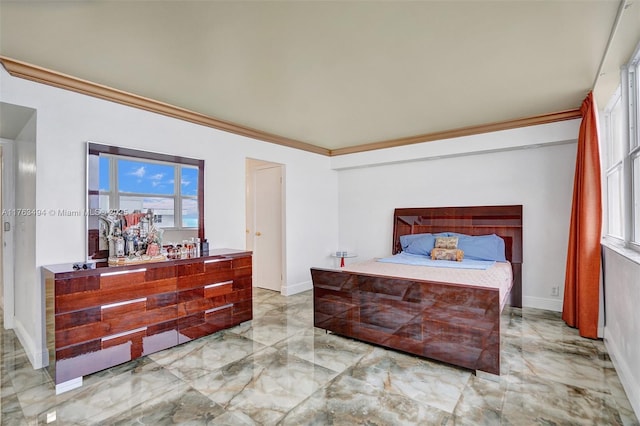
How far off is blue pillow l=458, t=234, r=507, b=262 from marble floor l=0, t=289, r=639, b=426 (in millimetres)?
1106

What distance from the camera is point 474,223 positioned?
4.41 meters

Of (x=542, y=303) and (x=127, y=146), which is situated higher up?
(x=127, y=146)

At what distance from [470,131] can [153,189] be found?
12.9 ft

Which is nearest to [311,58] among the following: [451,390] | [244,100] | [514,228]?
[244,100]

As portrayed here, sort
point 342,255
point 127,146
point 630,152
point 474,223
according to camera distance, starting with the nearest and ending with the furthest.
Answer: point 630,152 < point 127,146 < point 474,223 < point 342,255

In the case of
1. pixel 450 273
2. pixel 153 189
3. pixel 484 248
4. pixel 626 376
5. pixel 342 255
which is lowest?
pixel 626 376

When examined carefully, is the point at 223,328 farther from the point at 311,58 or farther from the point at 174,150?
the point at 311,58

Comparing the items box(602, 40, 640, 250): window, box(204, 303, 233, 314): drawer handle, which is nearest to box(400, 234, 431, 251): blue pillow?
box(602, 40, 640, 250): window

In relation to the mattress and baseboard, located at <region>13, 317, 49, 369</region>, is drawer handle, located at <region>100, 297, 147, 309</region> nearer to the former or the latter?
baseboard, located at <region>13, 317, 49, 369</region>

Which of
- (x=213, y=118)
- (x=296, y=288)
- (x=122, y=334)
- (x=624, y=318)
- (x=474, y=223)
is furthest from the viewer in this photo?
(x=296, y=288)

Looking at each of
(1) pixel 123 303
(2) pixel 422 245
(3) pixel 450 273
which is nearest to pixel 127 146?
(1) pixel 123 303

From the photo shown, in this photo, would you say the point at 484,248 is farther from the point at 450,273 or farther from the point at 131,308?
the point at 131,308

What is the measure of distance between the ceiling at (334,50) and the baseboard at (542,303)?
2.31 m

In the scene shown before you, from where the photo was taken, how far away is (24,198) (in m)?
2.96
